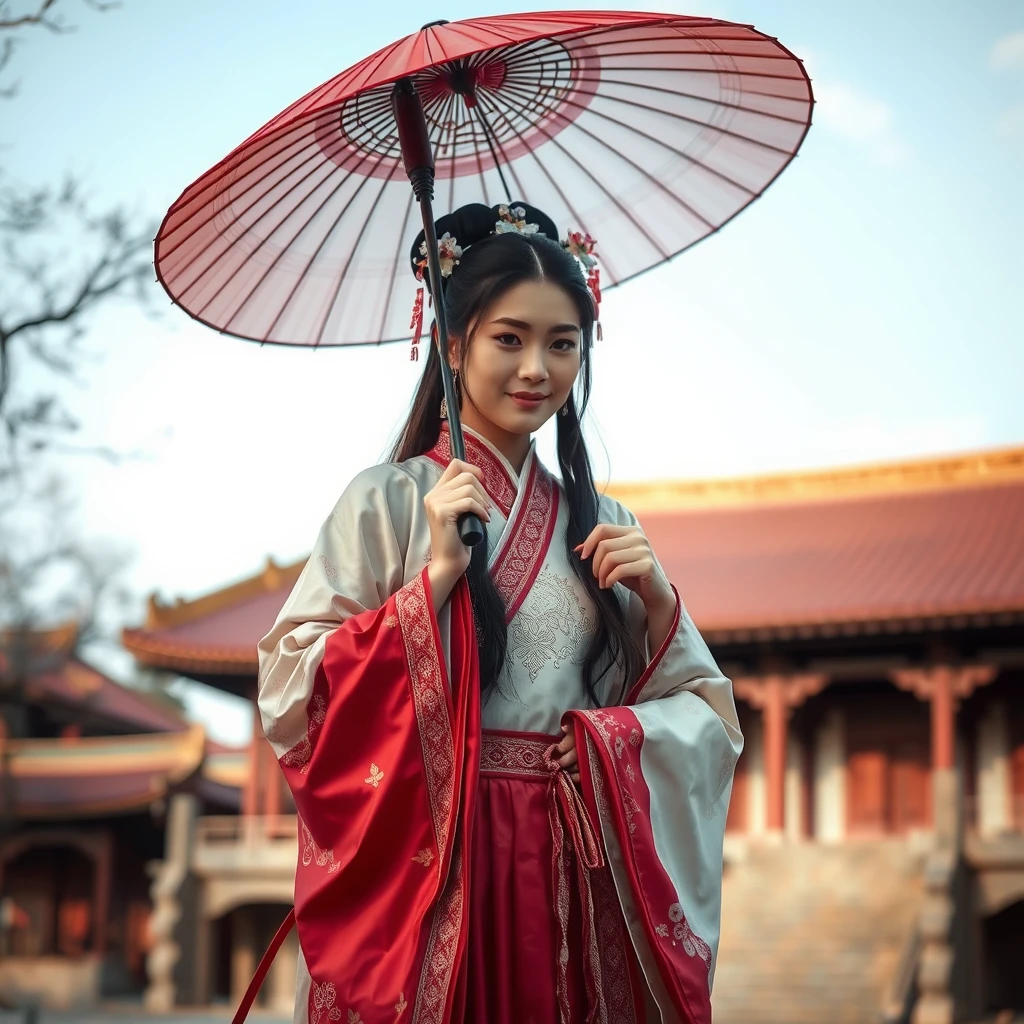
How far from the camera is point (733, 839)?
1540 cm

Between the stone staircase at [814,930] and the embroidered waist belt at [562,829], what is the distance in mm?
10336

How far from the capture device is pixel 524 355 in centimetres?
258

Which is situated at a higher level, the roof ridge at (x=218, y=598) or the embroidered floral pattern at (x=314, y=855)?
the roof ridge at (x=218, y=598)

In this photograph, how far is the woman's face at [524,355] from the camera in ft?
8.44

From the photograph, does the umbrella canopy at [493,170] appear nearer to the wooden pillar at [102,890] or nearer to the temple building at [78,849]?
the temple building at [78,849]

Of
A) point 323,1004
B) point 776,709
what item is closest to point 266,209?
point 323,1004

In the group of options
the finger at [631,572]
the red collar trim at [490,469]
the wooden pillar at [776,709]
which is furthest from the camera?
the wooden pillar at [776,709]

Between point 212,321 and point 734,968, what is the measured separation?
11.3 m

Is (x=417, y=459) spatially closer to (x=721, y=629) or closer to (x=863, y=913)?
Answer: (x=863, y=913)

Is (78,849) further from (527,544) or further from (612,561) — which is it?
(612,561)

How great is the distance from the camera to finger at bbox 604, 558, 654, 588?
2404 millimetres

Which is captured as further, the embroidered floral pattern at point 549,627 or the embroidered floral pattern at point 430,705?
the embroidered floral pattern at point 549,627

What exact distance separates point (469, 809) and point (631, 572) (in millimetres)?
456

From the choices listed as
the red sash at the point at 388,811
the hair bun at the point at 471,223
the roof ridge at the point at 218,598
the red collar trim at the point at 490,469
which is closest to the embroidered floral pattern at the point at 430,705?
the red sash at the point at 388,811
